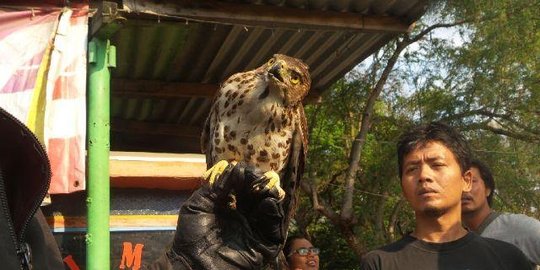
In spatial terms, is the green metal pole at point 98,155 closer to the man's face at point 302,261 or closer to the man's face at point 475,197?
the man's face at point 302,261

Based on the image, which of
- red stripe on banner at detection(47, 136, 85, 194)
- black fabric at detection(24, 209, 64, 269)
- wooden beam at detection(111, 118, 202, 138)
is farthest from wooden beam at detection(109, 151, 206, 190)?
wooden beam at detection(111, 118, 202, 138)

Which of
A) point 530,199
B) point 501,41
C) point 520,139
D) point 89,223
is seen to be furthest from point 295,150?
point 530,199

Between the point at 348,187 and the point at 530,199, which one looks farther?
the point at 530,199

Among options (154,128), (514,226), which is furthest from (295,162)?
(154,128)

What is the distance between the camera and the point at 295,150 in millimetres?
3268

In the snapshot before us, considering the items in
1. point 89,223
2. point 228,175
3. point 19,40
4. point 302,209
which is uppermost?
point 19,40

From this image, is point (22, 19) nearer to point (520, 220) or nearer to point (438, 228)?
point (438, 228)

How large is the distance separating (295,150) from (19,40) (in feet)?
6.44

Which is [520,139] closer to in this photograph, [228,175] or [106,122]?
[106,122]

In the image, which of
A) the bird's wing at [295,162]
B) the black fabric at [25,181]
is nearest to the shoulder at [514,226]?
the bird's wing at [295,162]

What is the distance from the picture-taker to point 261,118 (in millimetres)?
3178

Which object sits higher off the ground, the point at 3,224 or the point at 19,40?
the point at 19,40

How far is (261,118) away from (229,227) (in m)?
1.12

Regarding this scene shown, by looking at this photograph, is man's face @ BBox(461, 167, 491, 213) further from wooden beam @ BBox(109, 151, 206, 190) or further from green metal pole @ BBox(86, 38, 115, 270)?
green metal pole @ BBox(86, 38, 115, 270)
